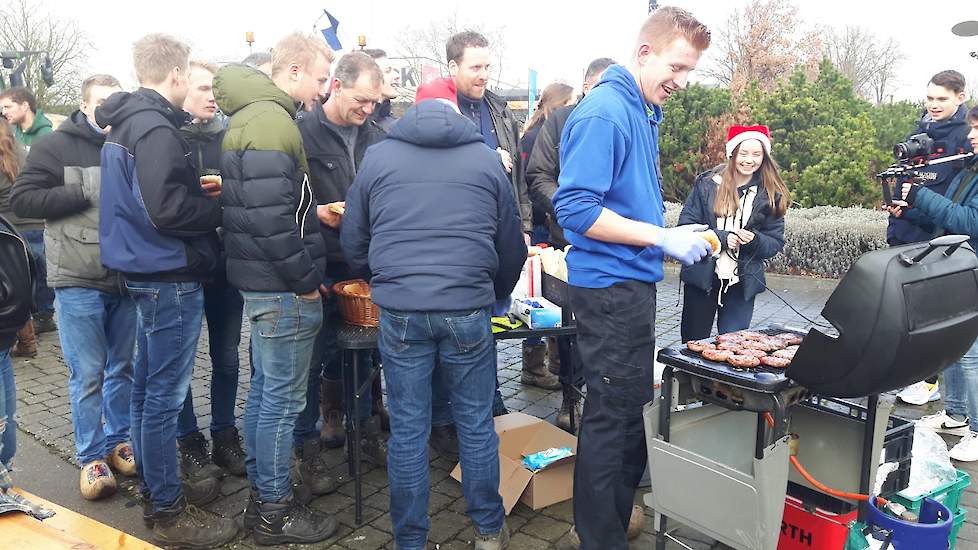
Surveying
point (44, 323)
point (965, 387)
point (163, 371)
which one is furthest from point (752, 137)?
point (44, 323)

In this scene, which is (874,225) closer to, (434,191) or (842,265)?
(842,265)

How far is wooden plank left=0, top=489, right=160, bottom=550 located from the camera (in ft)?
6.03

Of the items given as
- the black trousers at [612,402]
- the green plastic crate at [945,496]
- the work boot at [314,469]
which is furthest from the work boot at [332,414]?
the green plastic crate at [945,496]

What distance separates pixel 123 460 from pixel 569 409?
2519 millimetres

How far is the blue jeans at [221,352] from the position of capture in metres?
3.84

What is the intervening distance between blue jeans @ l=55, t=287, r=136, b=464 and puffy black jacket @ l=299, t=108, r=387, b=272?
3.64ft

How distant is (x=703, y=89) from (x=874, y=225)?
414 centimetres

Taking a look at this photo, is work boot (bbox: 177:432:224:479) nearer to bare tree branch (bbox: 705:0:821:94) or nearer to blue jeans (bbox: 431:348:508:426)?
blue jeans (bbox: 431:348:508:426)

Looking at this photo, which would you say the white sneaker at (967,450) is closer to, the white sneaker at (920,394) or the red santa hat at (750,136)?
the white sneaker at (920,394)

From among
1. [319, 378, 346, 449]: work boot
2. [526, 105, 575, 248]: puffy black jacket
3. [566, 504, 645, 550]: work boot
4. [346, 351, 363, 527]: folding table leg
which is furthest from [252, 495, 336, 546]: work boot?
[526, 105, 575, 248]: puffy black jacket

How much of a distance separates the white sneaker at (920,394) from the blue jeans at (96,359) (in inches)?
189

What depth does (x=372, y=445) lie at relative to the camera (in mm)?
4031

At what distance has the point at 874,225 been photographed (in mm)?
8695

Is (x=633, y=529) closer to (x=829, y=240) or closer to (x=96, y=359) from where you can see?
(x=96, y=359)
